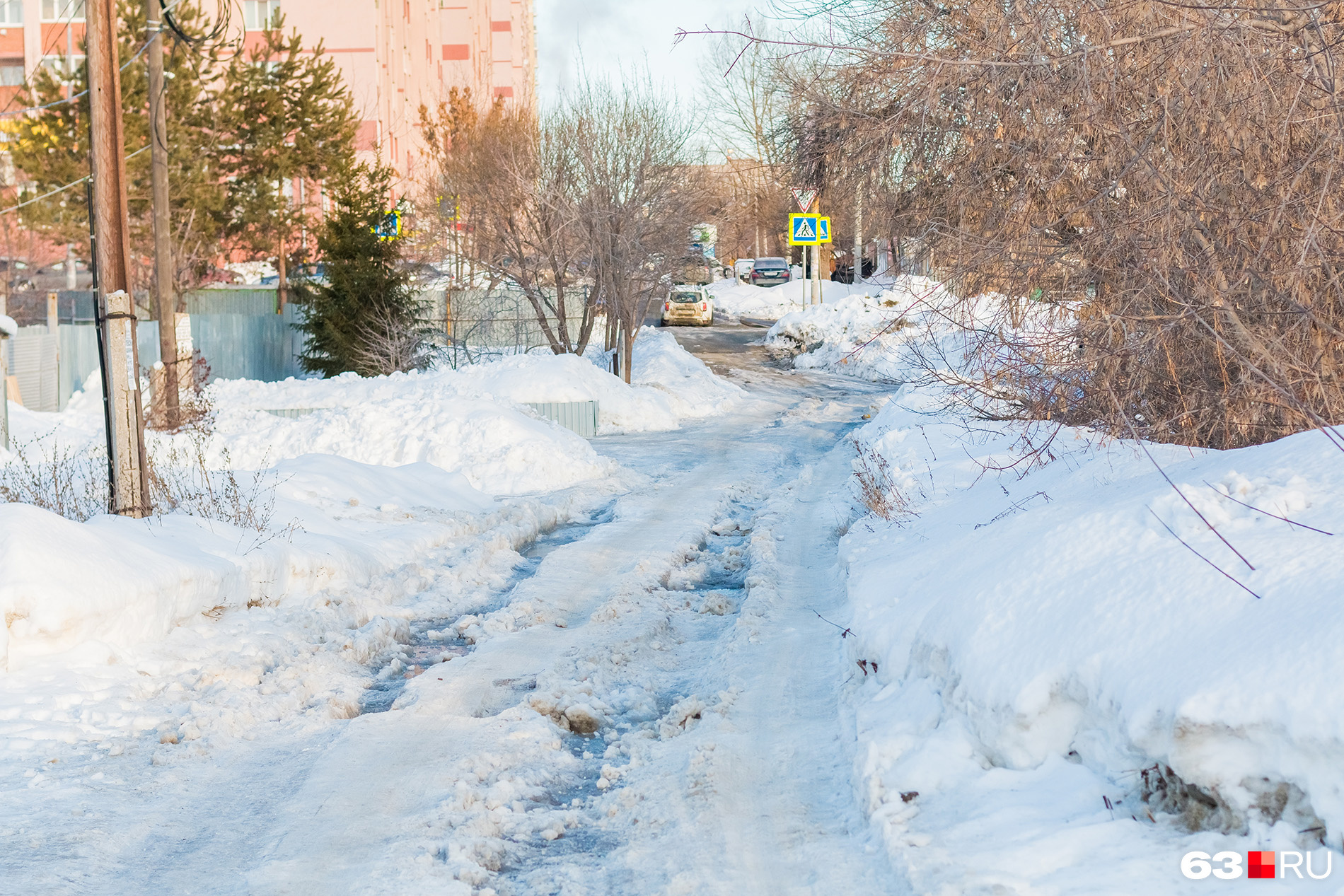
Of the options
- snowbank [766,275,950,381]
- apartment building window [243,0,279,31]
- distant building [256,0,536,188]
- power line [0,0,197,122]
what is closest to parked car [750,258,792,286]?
snowbank [766,275,950,381]

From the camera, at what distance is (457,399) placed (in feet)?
56.4

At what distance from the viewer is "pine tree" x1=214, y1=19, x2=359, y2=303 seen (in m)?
34.1

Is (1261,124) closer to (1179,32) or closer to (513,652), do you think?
(1179,32)

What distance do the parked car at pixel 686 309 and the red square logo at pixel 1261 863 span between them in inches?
Answer: 1625

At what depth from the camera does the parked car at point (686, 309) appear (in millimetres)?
44812

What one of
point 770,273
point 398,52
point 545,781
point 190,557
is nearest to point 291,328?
point 190,557

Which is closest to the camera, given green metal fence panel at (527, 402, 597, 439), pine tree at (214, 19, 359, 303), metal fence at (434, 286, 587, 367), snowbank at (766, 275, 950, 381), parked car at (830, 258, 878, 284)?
green metal fence panel at (527, 402, 597, 439)

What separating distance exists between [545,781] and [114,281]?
22.2ft

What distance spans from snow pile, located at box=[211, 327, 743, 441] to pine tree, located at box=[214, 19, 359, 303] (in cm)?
Answer: 1242

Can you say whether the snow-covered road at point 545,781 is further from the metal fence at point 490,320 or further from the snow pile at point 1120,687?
the metal fence at point 490,320

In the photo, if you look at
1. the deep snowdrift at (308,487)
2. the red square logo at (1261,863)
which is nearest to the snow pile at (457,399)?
the deep snowdrift at (308,487)

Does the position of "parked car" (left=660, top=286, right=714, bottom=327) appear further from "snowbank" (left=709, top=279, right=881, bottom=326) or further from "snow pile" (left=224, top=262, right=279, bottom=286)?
"snow pile" (left=224, top=262, right=279, bottom=286)

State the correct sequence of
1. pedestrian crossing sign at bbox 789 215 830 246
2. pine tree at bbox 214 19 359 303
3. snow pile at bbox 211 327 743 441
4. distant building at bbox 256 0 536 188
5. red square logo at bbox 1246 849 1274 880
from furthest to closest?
distant building at bbox 256 0 536 188
pedestrian crossing sign at bbox 789 215 830 246
pine tree at bbox 214 19 359 303
snow pile at bbox 211 327 743 441
red square logo at bbox 1246 849 1274 880

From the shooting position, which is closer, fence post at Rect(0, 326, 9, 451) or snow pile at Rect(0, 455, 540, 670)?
snow pile at Rect(0, 455, 540, 670)
